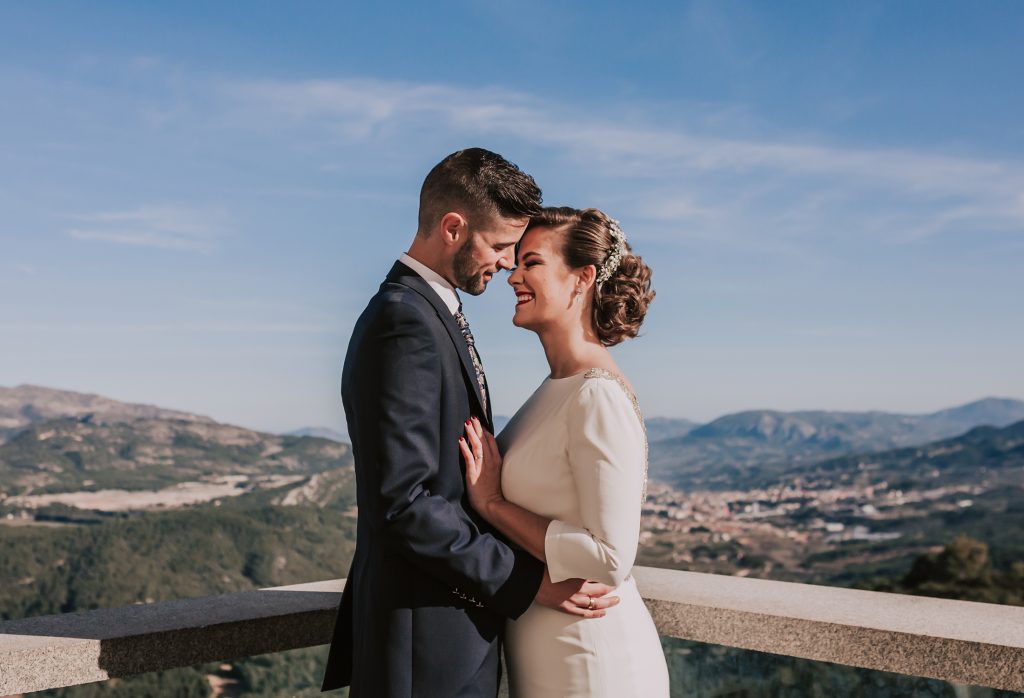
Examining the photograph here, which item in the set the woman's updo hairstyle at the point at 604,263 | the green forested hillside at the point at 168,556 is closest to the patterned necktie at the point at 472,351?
the woman's updo hairstyle at the point at 604,263

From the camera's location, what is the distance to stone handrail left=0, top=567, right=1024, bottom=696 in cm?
275

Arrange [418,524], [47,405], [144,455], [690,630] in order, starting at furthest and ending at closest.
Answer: [47,405]
[144,455]
[690,630]
[418,524]

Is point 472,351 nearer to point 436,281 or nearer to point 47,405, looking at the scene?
point 436,281

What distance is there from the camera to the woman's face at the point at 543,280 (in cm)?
260

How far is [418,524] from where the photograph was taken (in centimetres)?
220

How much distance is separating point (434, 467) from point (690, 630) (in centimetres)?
147

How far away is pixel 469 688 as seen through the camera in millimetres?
2393

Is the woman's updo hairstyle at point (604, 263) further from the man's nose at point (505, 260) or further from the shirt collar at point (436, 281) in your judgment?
the shirt collar at point (436, 281)

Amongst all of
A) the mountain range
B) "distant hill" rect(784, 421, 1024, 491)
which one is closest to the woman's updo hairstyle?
the mountain range

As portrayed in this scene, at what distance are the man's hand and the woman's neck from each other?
57 cm

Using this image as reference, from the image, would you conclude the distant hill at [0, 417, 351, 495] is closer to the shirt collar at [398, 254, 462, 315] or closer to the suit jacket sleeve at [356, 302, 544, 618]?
the shirt collar at [398, 254, 462, 315]

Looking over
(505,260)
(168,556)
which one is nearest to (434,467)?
(505,260)

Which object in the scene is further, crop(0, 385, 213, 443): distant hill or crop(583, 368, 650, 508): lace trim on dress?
crop(0, 385, 213, 443): distant hill

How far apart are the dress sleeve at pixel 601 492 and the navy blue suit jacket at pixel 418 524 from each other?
0.43 feet
